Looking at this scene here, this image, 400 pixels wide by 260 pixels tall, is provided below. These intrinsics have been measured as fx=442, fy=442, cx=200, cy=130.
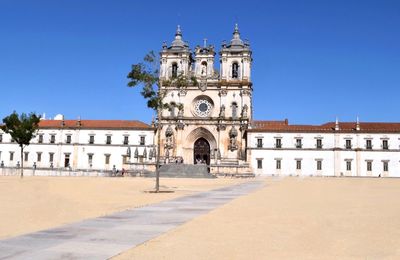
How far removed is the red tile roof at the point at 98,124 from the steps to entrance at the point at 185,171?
20058mm

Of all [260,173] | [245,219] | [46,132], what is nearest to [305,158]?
[260,173]

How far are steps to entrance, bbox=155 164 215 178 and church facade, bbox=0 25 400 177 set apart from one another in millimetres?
7997

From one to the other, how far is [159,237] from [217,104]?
67.2 meters

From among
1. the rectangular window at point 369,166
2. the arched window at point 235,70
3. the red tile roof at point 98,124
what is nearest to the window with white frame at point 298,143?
the rectangular window at point 369,166

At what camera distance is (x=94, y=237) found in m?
9.86

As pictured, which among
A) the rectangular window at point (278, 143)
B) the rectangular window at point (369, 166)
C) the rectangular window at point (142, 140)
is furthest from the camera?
the rectangular window at point (142, 140)

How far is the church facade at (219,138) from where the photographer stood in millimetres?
72812

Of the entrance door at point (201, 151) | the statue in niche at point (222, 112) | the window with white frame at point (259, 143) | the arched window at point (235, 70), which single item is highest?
the arched window at point (235, 70)

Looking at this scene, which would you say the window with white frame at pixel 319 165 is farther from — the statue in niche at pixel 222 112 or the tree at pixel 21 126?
the tree at pixel 21 126

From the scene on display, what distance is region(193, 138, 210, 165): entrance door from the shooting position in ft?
252

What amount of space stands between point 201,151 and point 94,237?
67142 millimetres

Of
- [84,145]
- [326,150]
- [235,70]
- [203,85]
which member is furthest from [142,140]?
[326,150]

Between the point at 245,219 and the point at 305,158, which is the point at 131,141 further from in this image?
the point at 245,219

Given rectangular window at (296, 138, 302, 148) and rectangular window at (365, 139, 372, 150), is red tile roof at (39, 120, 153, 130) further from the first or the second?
rectangular window at (365, 139, 372, 150)
